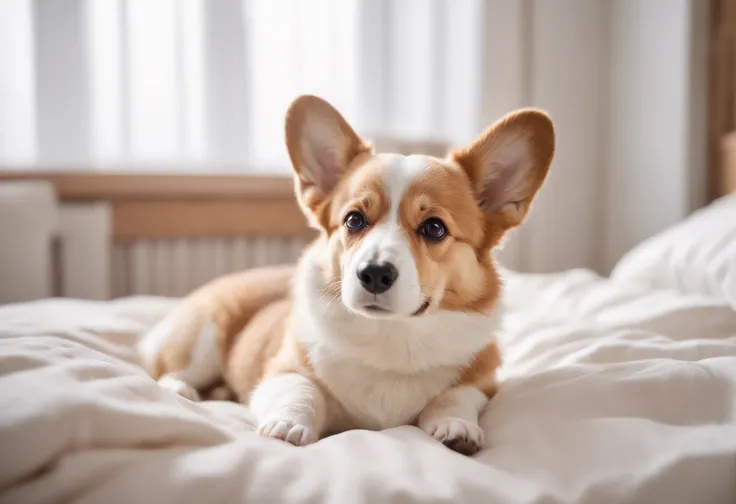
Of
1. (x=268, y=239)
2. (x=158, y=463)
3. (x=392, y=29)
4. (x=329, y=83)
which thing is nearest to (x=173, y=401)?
(x=158, y=463)

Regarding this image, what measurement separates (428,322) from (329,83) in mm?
1808

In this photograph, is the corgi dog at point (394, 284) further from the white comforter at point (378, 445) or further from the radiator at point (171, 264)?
the radiator at point (171, 264)

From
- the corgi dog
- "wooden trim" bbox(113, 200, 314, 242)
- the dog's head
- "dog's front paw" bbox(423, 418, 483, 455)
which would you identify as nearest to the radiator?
"wooden trim" bbox(113, 200, 314, 242)

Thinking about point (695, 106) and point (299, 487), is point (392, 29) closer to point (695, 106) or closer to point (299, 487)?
point (695, 106)

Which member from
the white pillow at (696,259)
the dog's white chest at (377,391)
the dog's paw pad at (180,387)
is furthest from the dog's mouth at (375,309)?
the white pillow at (696,259)

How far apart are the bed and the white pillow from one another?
0.34 metres

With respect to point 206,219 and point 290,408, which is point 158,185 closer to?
point 206,219

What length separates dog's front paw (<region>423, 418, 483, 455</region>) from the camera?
0.84 m

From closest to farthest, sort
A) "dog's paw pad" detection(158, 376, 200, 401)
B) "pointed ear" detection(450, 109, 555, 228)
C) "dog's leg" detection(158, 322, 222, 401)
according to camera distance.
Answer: "pointed ear" detection(450, 109, 555, 228), "dog's paw pad" detection(158, 376, 200, 401), "dog's leg" detection(158, 322, 222, 401)

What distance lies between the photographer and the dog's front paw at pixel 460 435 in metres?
0.84

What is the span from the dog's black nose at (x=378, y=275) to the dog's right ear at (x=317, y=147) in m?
0.30

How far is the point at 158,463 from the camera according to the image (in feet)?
2.15

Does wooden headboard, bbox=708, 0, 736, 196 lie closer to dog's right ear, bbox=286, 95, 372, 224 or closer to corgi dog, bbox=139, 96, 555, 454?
corgi dog, bbox=139, 96, 555, 454

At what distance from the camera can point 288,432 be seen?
847 mm
